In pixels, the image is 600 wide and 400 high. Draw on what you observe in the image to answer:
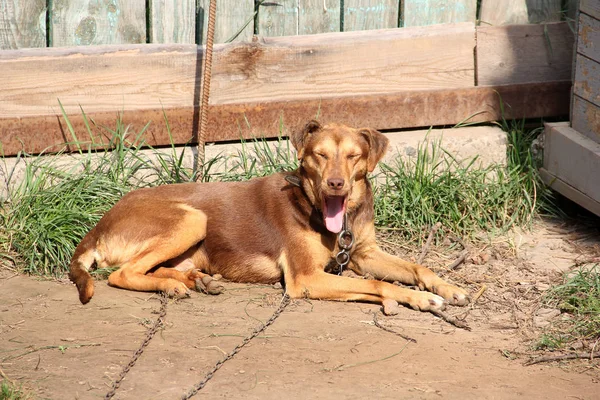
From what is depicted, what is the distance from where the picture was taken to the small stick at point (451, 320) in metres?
4.68

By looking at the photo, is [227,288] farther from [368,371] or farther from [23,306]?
[368,371]

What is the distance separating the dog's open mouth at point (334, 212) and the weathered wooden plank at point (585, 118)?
6.75ft

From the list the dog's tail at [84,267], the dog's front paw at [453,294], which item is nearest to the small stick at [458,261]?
the dog's front paw at [453,294]

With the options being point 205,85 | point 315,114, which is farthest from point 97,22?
point 315,114

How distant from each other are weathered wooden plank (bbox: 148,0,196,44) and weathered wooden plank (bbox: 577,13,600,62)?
2.89 meters

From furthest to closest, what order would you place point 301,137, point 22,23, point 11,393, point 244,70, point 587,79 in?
point 244,70, point 587,79, point 22,23, point 301,137, point 11,393

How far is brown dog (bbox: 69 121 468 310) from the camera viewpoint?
5.11 meters

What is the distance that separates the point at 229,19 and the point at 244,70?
0.40m

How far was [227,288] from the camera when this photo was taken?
17.6ft

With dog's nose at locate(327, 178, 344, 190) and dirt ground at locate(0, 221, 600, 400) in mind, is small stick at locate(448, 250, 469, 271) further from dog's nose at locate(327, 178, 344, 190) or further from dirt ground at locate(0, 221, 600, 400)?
dog's nose at locate(327, 178, 344, 190)

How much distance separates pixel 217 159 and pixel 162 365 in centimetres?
241

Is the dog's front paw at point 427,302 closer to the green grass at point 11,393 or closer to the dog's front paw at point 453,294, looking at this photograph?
the dog's front paw at point 453,294

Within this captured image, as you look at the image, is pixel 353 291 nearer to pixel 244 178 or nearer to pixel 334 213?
pixel 334 213

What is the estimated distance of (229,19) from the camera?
6.19 metres
